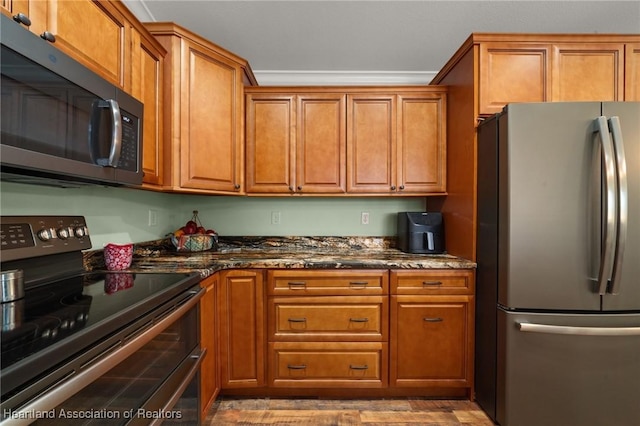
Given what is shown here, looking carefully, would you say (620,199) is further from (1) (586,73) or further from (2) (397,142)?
(2) (397,142)

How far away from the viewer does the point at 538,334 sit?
1.58 metres

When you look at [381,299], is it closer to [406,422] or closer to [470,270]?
[470,270]

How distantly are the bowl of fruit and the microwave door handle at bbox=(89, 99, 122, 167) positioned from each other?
3.72 ft

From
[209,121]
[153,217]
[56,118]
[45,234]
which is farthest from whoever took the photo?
[153,217]

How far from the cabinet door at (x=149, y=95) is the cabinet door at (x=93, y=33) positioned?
82mm

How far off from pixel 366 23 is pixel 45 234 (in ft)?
7.10

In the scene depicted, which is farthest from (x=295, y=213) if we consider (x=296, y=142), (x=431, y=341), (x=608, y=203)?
(x=608, y=203)

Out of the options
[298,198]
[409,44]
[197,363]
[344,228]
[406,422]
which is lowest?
[406,422]

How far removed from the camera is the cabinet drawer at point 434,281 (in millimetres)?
1881

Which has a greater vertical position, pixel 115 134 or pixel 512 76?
pixel 512 76

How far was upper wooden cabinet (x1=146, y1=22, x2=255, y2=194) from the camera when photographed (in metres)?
1.78

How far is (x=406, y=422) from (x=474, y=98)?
6.50 feet

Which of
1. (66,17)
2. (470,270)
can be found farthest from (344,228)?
(66,17)

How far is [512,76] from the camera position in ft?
6.14
